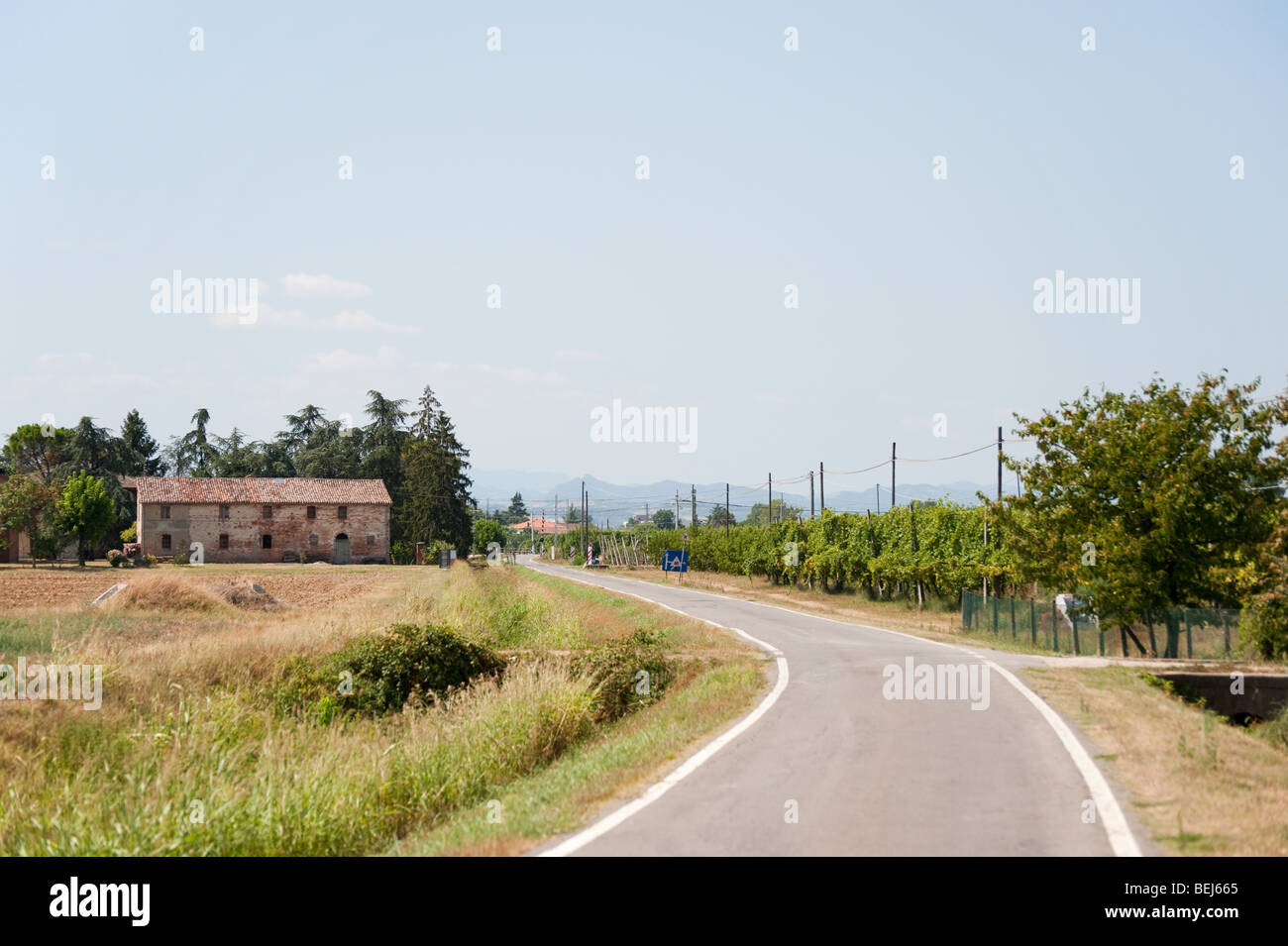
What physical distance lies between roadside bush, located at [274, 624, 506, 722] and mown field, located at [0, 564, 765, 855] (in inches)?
1.7

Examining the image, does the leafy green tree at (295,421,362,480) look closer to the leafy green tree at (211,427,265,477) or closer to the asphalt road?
the leafy green tree at (211,427,265,477)

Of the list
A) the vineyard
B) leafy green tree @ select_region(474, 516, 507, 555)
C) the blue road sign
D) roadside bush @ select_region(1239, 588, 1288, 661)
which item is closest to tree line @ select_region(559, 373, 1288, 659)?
roadside bush @ select_region(1239, 588, 1288, 661)

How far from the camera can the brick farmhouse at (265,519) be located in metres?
79.7

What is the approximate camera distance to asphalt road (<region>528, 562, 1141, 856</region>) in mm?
6809

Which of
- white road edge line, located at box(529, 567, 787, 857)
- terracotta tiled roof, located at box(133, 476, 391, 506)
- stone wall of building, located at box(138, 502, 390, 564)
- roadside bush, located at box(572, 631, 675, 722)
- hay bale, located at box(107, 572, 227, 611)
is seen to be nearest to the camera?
white road edge line, located at box(529, 567, 787, 857)

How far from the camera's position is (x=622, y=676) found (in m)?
18.2

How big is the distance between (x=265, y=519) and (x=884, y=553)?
54541 mm

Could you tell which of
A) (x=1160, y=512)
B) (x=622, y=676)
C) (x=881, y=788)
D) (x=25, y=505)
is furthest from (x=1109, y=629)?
(x=25, y=505)

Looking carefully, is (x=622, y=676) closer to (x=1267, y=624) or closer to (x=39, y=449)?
(x=1267, y=624)

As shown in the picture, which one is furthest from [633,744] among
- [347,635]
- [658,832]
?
[347,635]

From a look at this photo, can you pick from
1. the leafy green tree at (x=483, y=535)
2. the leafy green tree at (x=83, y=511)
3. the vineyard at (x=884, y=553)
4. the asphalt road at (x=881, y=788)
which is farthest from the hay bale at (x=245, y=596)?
the leafy green tree at (x=483, y=535)
